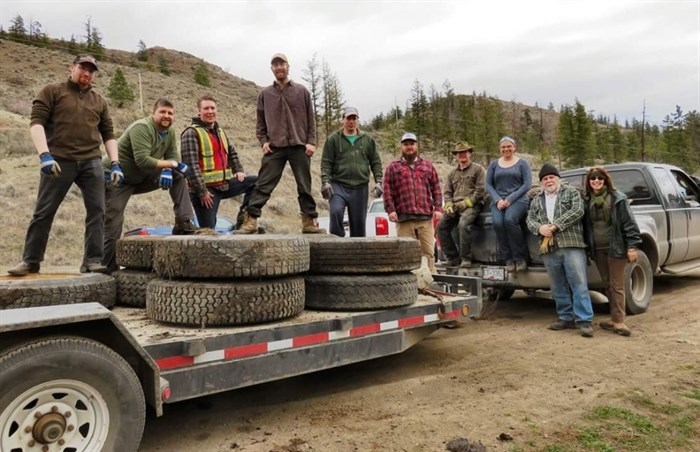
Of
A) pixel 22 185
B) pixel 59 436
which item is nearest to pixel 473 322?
pixel 59 436

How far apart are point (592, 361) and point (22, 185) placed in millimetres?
18872

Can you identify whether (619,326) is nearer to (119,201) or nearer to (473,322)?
(473,322)

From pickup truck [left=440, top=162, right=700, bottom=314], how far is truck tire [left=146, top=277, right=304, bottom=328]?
3830mm

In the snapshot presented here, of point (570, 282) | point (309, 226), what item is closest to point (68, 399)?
point (309, 226)

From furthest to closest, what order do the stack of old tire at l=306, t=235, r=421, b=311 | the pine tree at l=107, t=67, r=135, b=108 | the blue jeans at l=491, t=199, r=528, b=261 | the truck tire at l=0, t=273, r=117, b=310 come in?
the pine tree at l=107, t=67, r=135, b=108 < the blue jeans at l=491, t=199, r=528, b=261 < the stack of old tire at l=306, t=235, r=421, b=311 < the truck tire at l=0, t=273, r=117, b=310

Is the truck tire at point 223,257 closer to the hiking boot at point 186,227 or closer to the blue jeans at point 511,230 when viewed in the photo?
the hiking boot at point 186,227

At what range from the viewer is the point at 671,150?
66.5 meters

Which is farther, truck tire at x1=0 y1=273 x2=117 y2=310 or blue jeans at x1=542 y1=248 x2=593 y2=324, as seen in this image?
blue jeans at x1=542 y1=248 x2=593 y2=324

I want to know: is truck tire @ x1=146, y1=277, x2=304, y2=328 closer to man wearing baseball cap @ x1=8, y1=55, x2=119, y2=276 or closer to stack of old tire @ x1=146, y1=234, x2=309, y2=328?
stack of old tire @ x1=146, y1=234, x2=309, y2=328

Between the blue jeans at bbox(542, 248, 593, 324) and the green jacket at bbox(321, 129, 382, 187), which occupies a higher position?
the green jacket at bbox(321, 129, 382, 187)

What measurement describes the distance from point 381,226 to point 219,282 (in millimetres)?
7355

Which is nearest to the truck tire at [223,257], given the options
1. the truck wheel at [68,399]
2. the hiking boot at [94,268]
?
the truck wheel at [68,399]

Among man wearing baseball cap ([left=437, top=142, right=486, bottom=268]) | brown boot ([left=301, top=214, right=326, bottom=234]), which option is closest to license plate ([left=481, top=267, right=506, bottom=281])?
man wearing baseball cap ([left=437, top=142, right=486, bottom=268])

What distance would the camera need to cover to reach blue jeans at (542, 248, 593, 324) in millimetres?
5680
